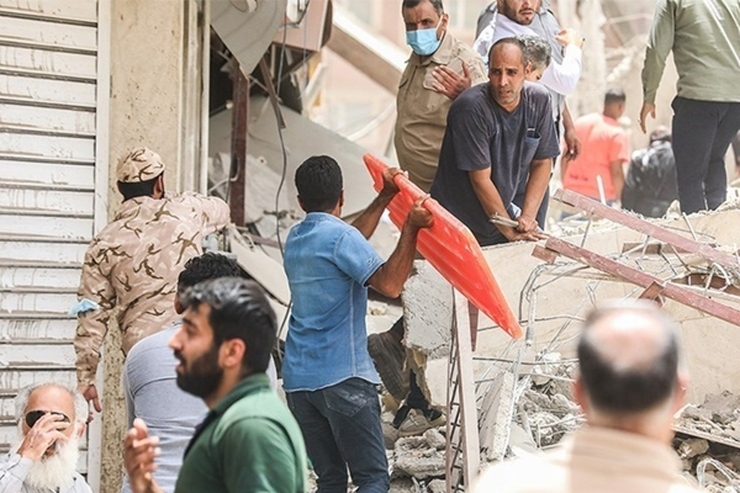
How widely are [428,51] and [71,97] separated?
1900 mm

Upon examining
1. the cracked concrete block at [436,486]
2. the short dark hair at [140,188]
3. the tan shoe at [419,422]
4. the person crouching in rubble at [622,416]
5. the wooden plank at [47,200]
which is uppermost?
the person crouching in rubble at [622,416]

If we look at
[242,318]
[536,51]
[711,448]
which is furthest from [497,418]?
[242,318]

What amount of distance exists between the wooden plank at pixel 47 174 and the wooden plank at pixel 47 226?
0.18 meters

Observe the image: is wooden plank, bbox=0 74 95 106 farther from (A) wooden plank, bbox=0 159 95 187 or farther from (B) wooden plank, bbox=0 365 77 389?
(B) wooden plank, bbox=0 365 77 389

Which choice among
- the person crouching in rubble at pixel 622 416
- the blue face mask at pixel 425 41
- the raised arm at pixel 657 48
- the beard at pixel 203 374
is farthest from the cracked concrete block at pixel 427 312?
the person crouching in rubble at pixel 622 416

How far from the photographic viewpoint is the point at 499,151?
6.63 m

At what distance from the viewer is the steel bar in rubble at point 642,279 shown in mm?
5852

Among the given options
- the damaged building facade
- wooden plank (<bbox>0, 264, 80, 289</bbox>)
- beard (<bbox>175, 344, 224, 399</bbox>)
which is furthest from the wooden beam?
beard (<bbox>175, 344, 224, 399</bbox>)

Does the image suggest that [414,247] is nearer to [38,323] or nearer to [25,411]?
[25,411]

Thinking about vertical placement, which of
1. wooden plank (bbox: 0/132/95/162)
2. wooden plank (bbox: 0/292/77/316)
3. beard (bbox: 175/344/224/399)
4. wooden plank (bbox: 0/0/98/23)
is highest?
wooden plank (bbox: 0/0/98/23)

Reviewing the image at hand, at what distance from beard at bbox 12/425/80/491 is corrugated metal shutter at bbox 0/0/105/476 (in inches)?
68.7

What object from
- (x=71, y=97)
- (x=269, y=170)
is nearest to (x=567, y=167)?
(x=269, y=170)

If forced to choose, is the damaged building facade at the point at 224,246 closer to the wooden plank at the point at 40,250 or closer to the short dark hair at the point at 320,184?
the wooden plank at the point at 40,250

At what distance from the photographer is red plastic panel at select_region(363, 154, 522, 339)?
5.26 metres
